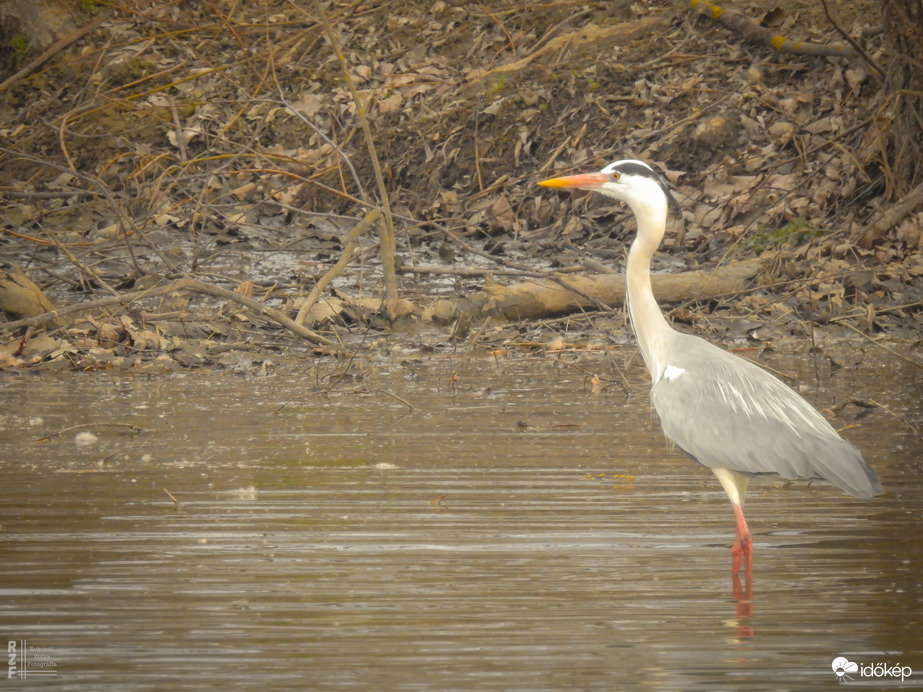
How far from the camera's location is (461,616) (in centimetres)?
482

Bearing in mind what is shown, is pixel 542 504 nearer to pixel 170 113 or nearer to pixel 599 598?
pixel 599 598

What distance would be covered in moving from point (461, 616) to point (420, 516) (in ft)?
4.60

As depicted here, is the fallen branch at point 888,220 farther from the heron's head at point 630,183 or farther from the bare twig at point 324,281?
the heron's head at point 630,183

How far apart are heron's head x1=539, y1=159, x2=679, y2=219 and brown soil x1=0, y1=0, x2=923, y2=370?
11.7ft

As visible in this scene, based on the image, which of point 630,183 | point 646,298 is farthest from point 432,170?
point 646,298

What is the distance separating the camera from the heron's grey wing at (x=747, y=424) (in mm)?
5680

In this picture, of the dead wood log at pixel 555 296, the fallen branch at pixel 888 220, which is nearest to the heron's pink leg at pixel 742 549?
the dead wood log at pixel 555 296

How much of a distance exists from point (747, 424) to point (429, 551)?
152 centimetres

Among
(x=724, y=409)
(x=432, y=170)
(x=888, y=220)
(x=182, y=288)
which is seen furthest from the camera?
(x=432, y=170)

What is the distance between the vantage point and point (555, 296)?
1114 cm

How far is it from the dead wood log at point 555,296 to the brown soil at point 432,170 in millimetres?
127

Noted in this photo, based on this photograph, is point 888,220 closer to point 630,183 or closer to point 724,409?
point 630,183

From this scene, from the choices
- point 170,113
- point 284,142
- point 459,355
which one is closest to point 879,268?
point 459,355

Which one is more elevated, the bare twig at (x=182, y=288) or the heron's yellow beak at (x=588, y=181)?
the heron's yellow beak at (x=588, y=181)
